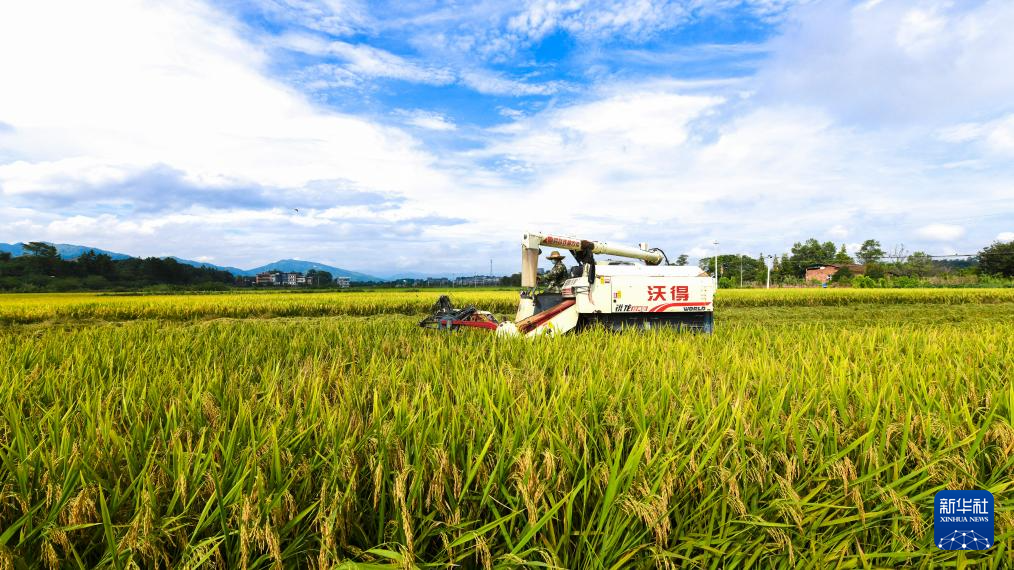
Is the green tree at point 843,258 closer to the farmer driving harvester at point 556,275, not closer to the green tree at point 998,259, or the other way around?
the green tree at point 998,259

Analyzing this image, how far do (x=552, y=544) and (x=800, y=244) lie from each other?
10486 cm

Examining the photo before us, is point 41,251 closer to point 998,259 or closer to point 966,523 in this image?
point 966,523

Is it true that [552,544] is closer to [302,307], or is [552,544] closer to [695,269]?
[695,269]

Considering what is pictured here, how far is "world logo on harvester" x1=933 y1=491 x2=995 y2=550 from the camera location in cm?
167

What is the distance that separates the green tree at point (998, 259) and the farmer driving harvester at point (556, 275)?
272ft

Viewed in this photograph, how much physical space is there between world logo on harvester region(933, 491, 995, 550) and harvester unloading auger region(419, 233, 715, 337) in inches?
191

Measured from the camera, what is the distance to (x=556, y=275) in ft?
24.8

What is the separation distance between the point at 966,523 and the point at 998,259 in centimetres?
9116

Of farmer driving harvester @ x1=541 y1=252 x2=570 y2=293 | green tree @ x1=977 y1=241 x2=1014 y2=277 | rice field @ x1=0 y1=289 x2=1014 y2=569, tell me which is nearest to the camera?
rice field @ x1=0 y1=289 x2=1014 y2=569

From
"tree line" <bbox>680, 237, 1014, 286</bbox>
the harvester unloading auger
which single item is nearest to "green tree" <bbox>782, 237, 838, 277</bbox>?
"tree line" <bbox>680, 237, 1014, 286</bbox>

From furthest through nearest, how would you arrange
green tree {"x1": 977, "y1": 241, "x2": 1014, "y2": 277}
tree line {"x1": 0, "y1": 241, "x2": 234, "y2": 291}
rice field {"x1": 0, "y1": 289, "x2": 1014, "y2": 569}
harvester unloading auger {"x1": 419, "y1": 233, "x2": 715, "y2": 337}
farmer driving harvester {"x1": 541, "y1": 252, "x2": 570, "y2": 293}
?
green tree {"x1": 977, "y1": 241, "x2": 1014, "y2": 277}
tree line {"x1": 0, "y1": 241, "x2": 234, "y2": 291}
farmer driving harvester {"x1": 541, "y1": 252, "x2": 570, "y2": 293}
harvester unloading auger {"x1": 419, "y1": 233, "x2": 715, "y2": 337}
rice field {"x1": 0, "y1": 289, "x2": 1014, "y2": 569}

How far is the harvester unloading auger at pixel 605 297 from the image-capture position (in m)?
6.73

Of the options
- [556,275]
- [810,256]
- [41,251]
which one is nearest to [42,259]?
[41,251]

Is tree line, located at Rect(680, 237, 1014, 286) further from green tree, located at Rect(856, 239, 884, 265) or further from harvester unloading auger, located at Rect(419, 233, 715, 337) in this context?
harvester unloading auger, located at Rect(419, 233, 715, 337)
